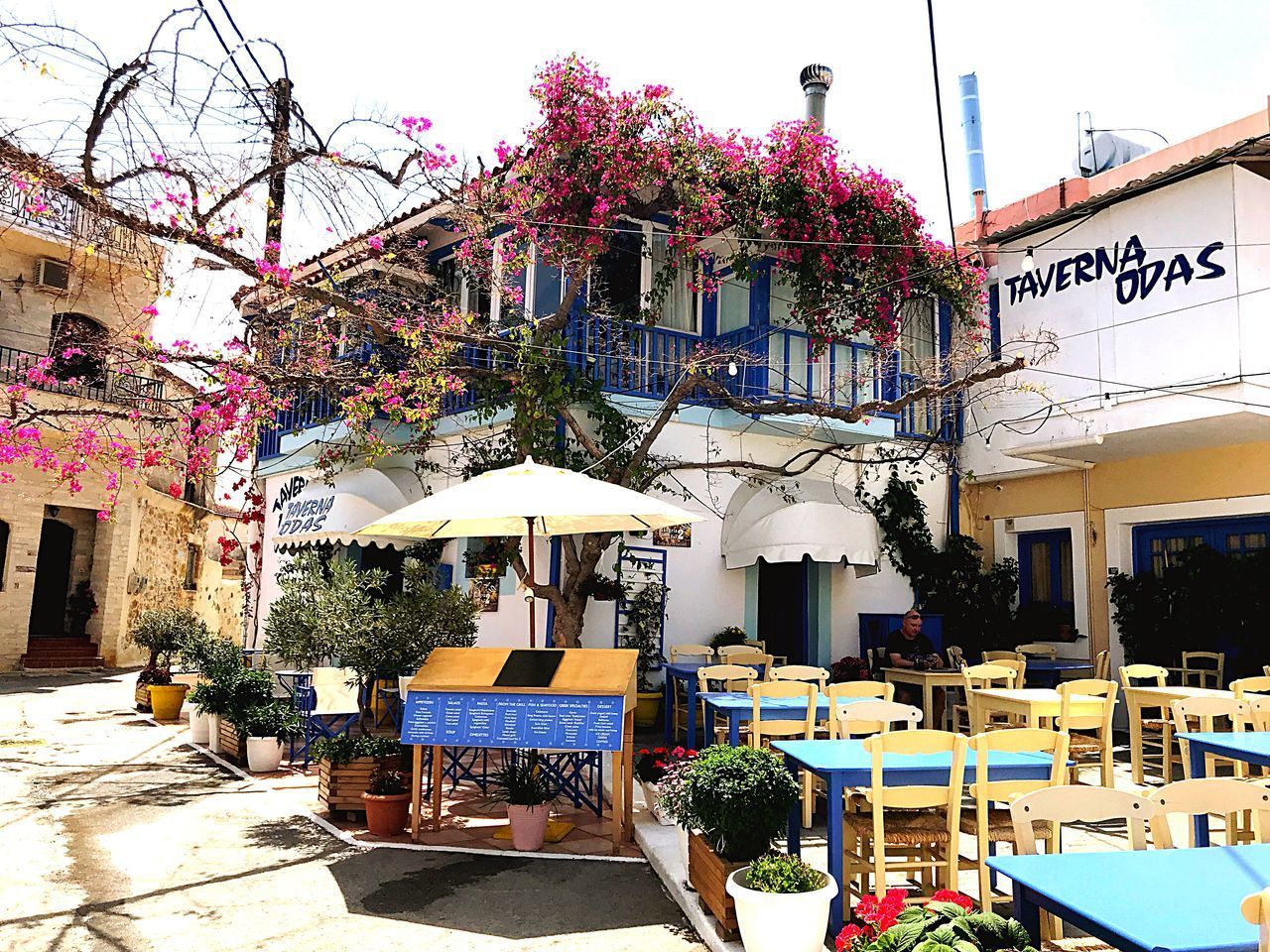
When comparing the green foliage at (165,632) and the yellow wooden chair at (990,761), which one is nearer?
the yellow wooden chair at (990,761)

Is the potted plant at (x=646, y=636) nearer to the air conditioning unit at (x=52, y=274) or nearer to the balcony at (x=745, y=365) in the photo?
the balcony at (x=745, y=365)

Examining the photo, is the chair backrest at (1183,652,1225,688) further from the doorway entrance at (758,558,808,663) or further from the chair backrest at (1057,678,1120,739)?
the doorway entrance at (758,558,808,663)

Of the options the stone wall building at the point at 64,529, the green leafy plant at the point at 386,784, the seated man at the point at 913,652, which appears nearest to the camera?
the green leafy plant at the point at 386,784

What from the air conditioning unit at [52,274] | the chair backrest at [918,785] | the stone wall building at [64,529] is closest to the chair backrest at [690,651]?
the chair backrest at [918,785]

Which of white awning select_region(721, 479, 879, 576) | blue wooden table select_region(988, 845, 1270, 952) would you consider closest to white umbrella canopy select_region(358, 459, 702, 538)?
white awning select_region(721, 479, 879, 576)

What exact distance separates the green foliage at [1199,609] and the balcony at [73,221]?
12009mm

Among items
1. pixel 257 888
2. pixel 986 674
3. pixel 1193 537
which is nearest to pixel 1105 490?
pixel 1193 537

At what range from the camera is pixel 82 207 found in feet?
27.3

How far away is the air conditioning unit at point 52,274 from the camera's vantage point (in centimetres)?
2281

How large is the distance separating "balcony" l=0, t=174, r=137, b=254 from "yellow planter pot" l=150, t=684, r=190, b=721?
23.8ft

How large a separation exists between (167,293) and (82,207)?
37.7 inches

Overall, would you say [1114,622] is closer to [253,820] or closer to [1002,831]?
[1002,831]

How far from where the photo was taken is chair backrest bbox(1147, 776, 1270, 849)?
3.60 metres

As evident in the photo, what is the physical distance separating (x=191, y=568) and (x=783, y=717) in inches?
1006
